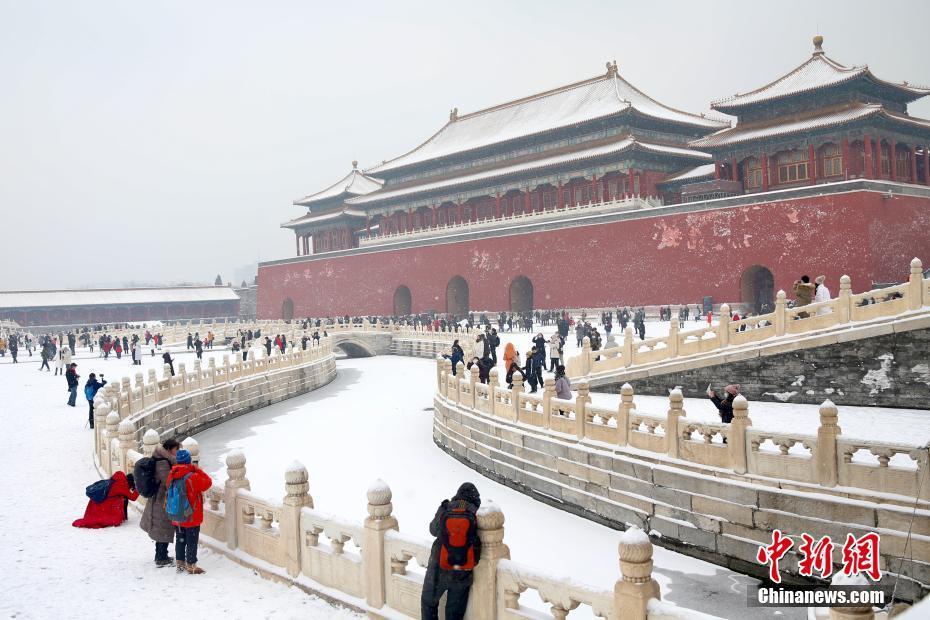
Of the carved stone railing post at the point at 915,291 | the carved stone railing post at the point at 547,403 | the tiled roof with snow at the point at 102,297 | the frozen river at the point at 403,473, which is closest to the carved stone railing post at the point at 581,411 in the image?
the carved stone railing post at the point at 547,403

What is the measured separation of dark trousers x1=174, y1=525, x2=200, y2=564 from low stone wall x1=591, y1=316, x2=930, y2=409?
36.9 feet

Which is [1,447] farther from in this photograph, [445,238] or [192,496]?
[445,238]

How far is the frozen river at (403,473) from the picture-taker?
9359 millimetres

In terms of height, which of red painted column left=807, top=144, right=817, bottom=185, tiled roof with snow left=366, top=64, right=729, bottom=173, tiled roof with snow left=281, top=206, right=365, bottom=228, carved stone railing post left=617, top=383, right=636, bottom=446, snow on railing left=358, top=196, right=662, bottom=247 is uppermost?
tiled roof with snow left=366, top=64, right=729, bottom=173

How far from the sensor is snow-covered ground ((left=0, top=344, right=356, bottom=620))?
602 centimetres

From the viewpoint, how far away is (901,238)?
26.4m

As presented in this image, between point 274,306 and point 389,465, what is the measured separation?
125ft

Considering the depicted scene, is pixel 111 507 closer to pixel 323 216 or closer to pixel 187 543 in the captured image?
pixel 187 543

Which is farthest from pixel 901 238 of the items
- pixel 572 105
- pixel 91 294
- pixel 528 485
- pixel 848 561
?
pixel 91 294

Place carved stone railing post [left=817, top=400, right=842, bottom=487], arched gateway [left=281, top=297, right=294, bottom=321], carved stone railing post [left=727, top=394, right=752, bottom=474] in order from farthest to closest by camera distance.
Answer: arched gateway [left=281, top=297, right=294, bottom=321] < carved stone railing post [left=727, top=394, right=752, bottom=474] < carved stone railing post [left=817, top=400, right=842, bottom=487]

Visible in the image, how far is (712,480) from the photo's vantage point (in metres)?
9.41

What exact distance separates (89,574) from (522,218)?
105ft

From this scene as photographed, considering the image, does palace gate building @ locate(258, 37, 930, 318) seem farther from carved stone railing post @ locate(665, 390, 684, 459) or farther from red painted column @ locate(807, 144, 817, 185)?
carved stone railing post @ locate(665, 390, 684, 459)

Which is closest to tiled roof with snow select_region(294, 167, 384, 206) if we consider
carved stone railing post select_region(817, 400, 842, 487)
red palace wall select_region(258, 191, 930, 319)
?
red palace wall select_region(258, 191, 930, 319)
